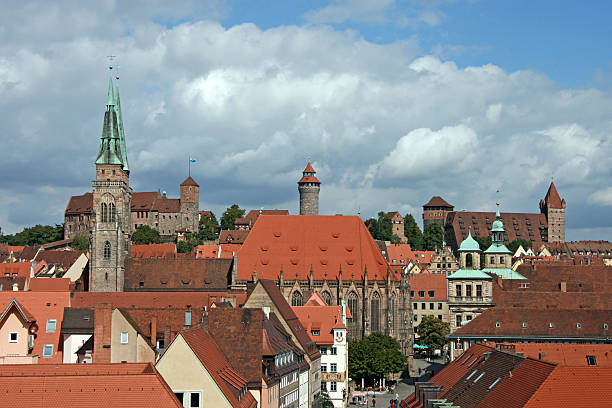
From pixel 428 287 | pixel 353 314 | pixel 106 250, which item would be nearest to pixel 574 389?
pixel 353 314

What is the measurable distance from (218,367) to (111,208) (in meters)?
82.0

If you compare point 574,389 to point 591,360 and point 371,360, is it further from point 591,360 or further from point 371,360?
point 371,360

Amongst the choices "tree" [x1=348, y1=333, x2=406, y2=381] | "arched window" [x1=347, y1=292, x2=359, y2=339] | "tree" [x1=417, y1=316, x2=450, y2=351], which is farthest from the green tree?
"tree" [x1=417, y1=316, x2=450, y2=351]

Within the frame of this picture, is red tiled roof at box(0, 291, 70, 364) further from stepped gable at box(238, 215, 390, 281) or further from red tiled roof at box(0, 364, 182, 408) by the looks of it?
stepped gable at box(238, 215, 390, 281)

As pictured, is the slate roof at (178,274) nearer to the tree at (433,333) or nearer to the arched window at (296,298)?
the arched window at (296,298)

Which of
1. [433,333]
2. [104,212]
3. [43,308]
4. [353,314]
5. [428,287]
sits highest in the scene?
[104,212]

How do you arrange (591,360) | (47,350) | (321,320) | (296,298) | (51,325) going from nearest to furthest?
(591,360), (47,350), (51,325), (321,320), (296,298)

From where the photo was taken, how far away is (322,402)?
9050 centimetres

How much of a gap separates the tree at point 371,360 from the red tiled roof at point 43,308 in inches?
1598

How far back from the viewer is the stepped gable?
408 ft

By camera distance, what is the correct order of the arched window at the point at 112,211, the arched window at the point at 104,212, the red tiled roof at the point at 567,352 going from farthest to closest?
the arched window at the point at 104,212 < the arched window at the point at 112,211 < the red tiled roof at the point at 567,352

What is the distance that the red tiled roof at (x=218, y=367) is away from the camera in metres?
49.5

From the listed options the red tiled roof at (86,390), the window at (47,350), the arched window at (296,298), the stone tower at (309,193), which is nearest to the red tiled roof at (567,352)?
the red tiled roof at (86,390)

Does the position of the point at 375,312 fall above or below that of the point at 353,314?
above
